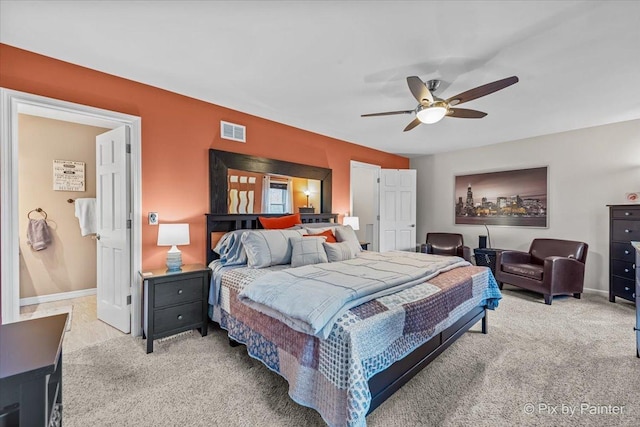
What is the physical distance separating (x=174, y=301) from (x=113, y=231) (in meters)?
1.09

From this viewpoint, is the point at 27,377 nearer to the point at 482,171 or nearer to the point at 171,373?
the point at 171,373

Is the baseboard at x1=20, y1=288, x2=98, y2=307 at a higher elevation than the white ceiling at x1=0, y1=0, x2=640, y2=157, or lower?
lower

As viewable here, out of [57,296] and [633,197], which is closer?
[633,197]

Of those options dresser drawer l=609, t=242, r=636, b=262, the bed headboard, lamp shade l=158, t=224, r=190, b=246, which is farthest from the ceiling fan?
dresser drawer l=609, t=242, r=636, b=262

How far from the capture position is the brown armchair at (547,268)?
377 cm

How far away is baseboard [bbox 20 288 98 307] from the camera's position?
372 cm

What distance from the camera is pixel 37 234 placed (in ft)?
12.5

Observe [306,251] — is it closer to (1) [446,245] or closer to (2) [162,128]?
(2) [162,128]

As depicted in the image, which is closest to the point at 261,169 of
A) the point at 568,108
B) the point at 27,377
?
the point at 27,377

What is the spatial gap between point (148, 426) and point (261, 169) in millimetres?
2805

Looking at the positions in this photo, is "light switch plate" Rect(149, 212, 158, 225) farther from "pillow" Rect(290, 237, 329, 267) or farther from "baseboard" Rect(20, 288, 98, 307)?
"baseboard" Rect(20, 288, 98, 307)

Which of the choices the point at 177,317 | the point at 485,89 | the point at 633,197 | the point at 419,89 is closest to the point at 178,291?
the point at 177,317

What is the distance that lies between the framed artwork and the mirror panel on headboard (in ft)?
10.8

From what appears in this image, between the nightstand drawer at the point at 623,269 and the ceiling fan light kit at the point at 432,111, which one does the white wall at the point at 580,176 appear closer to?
the nightstand drawer at the point at 623,269
